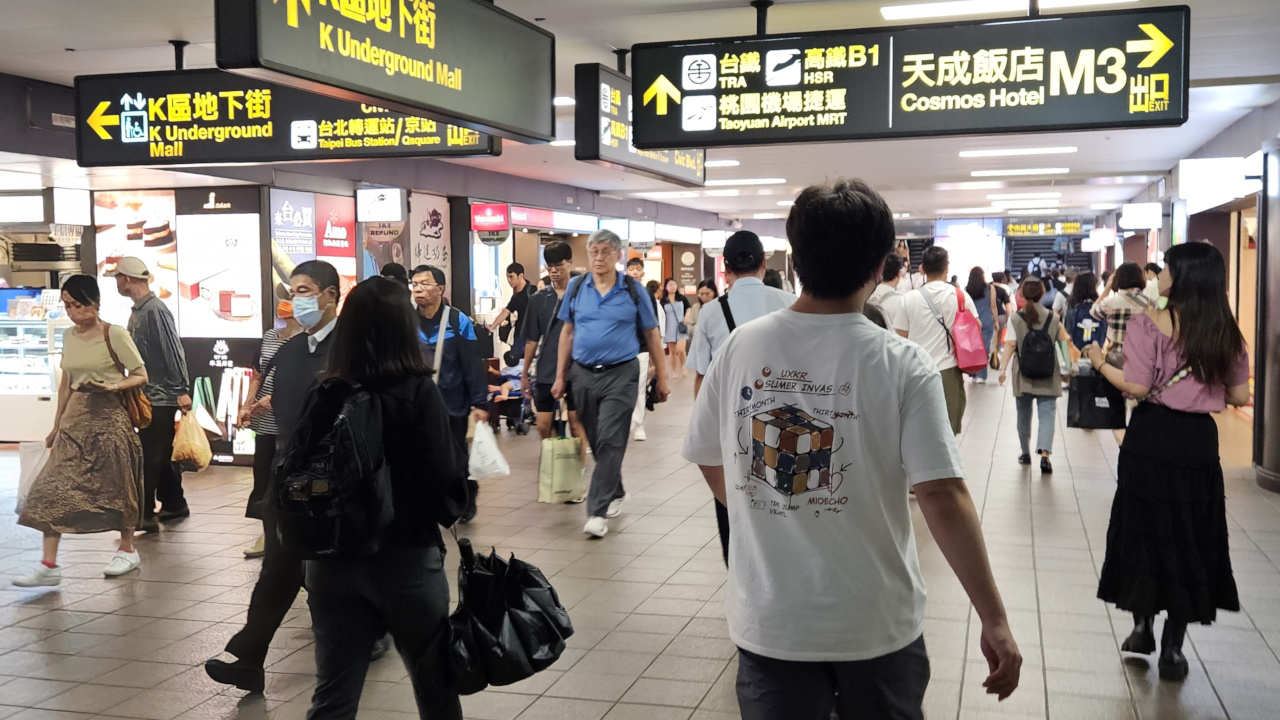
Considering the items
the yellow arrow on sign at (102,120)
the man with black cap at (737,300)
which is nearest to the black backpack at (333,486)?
the man with black cap at (737,300)

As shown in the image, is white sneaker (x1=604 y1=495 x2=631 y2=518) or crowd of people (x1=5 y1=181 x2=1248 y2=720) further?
white sneaker (x1=604 y1=495 x2=631 y2=518)

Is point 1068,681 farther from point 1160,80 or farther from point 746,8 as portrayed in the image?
point 746,8

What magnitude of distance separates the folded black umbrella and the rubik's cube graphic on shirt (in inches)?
45.4

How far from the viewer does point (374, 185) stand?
1384 cm

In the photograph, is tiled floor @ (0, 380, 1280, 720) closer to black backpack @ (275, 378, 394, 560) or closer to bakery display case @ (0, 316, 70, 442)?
black backpack @ (275, 378, 394, 560)

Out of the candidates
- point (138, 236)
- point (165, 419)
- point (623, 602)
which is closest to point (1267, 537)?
point (623, 602)

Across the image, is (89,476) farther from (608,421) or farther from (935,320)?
(935,320)

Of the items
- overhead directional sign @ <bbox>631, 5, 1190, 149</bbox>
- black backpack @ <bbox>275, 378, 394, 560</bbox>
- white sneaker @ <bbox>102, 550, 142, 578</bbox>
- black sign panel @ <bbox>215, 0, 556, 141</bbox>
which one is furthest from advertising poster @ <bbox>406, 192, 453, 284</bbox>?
black backpack @ <bbox>275, 378, 394, 560</bbox>

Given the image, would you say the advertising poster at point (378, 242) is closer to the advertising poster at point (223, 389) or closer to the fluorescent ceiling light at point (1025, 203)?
the advertising poster at point (223, 389)

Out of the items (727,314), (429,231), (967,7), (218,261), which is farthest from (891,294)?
(429,231)

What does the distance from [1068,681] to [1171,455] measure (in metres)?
0.95

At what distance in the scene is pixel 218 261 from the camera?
10414 mm

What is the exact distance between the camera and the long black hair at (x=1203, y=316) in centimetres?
416

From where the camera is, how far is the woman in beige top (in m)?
5.91
